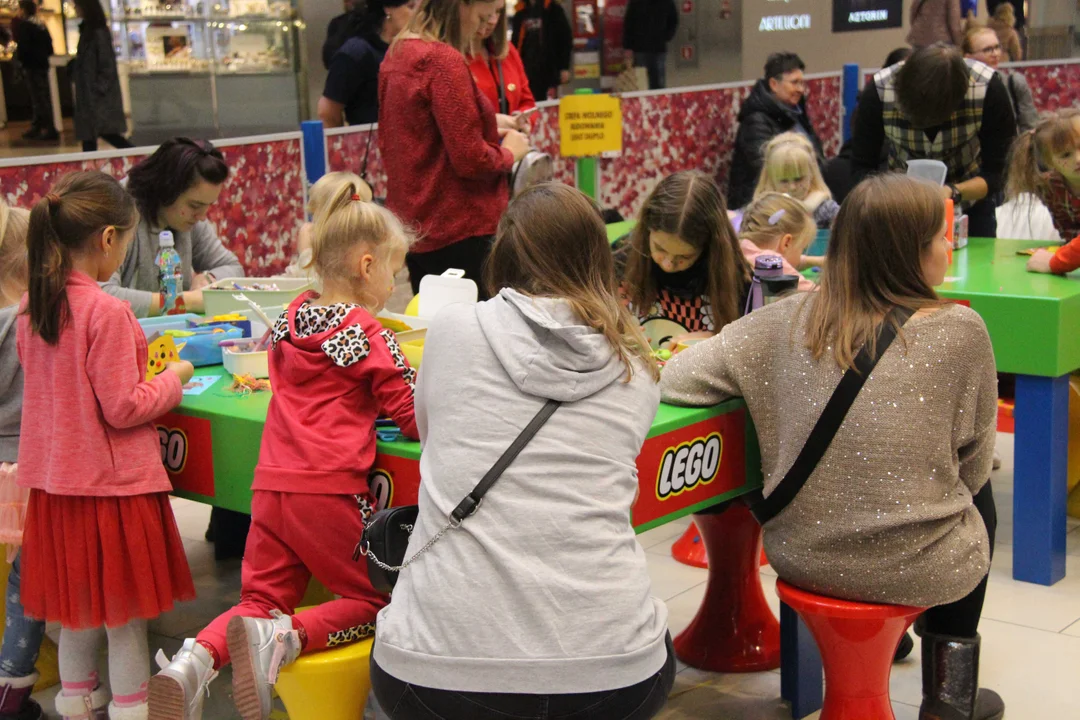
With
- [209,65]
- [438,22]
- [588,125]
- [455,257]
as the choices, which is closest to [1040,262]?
[455,257]

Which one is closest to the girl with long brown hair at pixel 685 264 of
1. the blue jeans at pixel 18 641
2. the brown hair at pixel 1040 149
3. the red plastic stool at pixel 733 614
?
the red plastic stool at pixel 733 614

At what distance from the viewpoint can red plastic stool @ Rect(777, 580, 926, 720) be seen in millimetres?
2584

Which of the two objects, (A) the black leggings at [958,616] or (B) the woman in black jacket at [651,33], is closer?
(A) the black leggings at [958,616]

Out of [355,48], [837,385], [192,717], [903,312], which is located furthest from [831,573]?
[355,48]

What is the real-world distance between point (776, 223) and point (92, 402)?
2158mm

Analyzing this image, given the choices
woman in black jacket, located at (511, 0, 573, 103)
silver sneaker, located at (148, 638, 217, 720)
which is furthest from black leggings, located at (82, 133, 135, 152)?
silver sneaker, located at (148, 638, 217, 720)

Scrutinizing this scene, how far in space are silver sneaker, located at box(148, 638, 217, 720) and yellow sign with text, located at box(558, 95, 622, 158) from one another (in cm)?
508

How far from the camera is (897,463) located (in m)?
2.55

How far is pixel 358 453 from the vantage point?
252 centimetres

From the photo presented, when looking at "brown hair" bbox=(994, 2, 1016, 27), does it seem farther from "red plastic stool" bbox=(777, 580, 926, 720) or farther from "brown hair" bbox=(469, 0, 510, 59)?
"red plastic stool" bbox=(777, 580, 926, 720)

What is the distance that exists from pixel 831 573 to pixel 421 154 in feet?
8.03

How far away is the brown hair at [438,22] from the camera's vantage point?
4453mm

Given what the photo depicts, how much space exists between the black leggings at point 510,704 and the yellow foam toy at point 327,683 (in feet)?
1.04

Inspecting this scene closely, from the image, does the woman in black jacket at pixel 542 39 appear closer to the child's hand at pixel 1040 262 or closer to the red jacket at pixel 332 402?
the child's hand at pixel 1040 262
